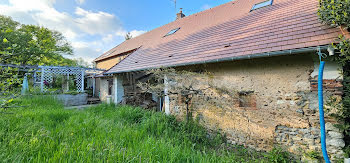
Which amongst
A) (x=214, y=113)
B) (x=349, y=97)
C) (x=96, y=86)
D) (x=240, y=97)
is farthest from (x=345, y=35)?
(x=96, y=86)

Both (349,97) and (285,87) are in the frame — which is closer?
(349,97)

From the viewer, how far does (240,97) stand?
4051mm

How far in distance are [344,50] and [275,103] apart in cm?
154

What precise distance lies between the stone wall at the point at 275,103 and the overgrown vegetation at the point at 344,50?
12 cm

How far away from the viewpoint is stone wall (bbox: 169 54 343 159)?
309 centimetres

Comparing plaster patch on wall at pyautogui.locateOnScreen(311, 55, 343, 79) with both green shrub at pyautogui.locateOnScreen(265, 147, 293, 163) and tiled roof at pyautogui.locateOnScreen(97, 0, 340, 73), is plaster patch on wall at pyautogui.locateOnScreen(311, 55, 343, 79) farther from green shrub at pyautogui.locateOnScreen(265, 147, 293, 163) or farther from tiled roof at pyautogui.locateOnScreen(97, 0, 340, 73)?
green shrub at pyautogui.locateOnScreen(265, 147, 293, 163)

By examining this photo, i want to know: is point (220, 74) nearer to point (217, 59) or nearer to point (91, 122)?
point (217, 59)

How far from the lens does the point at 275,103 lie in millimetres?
3537

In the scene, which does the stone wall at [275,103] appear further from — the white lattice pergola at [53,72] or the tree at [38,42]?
the tree at [38,42]

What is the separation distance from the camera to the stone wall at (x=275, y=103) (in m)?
3.09

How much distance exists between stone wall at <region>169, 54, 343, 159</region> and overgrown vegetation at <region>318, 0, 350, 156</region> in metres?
0.12

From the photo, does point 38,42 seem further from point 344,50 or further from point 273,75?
point 344,50

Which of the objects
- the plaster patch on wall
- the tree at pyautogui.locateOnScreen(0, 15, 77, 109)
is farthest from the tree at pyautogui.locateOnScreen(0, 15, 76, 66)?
the plaster patch on wall

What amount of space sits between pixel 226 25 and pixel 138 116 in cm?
497
